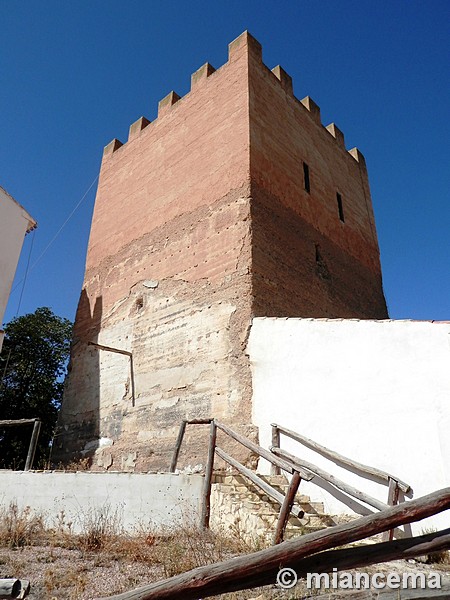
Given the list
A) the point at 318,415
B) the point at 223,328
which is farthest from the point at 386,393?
the point at 223,328

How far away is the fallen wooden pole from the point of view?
269 centimetres

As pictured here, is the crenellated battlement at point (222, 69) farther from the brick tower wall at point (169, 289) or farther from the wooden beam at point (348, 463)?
the wooden beam at point (348, 463)

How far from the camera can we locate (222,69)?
39.4ft

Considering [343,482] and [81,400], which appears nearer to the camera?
[343,482]

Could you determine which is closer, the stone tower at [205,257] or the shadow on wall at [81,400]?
the stone tower at [205,257]

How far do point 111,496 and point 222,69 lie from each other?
10629mm

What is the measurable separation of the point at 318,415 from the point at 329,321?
159 centimetres

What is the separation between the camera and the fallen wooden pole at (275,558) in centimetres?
269

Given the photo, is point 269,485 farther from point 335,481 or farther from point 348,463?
point 348,463

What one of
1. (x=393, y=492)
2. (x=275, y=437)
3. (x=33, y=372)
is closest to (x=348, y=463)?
(x=393, y=492)

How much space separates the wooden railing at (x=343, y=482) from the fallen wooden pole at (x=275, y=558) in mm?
2738

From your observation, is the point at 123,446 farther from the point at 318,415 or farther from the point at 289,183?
the point at 289,183
